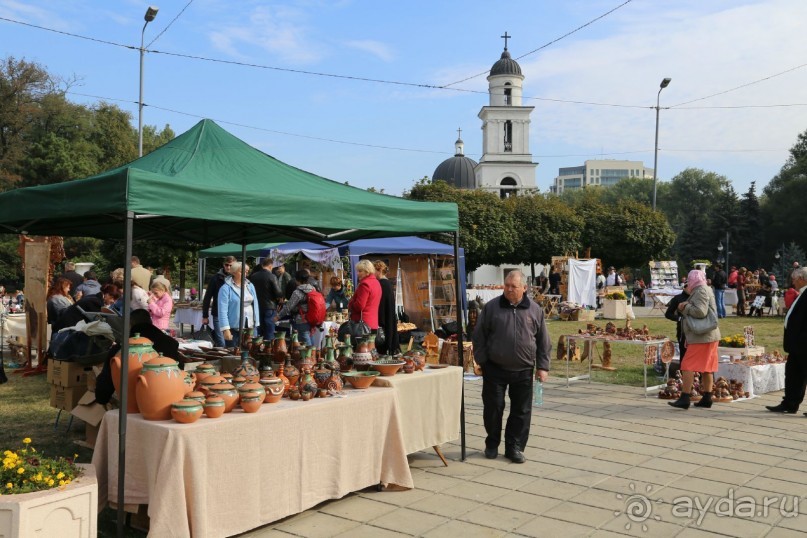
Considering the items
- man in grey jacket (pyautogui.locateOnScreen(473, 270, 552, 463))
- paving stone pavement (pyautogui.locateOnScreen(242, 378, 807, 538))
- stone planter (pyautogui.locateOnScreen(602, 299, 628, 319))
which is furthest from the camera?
stone planter (pyautogui.locateOnScreen(602, 299, 628, 319))

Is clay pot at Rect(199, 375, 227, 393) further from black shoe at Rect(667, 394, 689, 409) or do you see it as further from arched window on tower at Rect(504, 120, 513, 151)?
arched window on tower at Rect(504, 120, 513, 151)

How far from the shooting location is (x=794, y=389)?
7.89 metres

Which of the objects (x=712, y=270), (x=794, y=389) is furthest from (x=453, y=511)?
(x=712, y=270)

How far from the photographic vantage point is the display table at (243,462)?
369 centimetres

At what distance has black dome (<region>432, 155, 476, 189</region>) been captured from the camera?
60.7m

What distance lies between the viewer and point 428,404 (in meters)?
5.51

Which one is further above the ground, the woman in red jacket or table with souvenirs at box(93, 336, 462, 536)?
the woman in red jacket

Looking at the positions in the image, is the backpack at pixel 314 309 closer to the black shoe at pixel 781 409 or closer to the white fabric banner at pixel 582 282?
the black shoe at pixel 781 409

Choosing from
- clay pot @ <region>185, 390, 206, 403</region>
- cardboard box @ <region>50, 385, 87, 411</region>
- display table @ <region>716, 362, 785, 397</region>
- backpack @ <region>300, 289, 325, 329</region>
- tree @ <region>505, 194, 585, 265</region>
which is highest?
tree @ <region>505, 194, 585, 265</region>

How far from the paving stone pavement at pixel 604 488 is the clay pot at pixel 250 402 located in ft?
2.37

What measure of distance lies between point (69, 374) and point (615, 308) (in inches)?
696

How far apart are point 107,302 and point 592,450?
18.0 ft

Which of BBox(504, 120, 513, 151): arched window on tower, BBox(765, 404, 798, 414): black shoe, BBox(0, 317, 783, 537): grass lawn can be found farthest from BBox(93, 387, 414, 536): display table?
BBox(504, 120, 513, 151): arched window on tower

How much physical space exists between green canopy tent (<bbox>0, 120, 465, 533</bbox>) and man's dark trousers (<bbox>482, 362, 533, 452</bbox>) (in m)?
0.27
